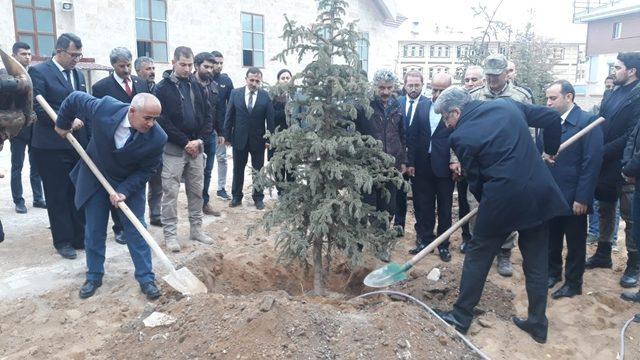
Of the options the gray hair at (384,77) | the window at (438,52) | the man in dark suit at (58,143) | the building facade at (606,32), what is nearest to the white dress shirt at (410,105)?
the gray hair at (384,77)

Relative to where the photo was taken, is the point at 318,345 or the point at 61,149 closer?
the point at 318,345

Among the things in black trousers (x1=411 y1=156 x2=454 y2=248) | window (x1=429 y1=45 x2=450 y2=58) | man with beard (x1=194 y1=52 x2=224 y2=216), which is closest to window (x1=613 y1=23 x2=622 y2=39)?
window (x1=429 y1=45 x2=450 y2=58)

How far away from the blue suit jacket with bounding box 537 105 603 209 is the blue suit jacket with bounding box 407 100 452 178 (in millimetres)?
1058

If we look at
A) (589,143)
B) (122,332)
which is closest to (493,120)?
(589,143)

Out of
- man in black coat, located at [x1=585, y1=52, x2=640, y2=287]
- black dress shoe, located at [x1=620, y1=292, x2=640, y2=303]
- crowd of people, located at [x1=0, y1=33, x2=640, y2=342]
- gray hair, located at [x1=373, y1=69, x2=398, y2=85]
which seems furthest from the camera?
gray hair, located at [x1=373, y1=69, x2=398, y2=85]

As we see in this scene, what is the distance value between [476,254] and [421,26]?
5469 cm

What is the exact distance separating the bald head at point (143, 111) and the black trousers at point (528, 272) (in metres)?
2.87

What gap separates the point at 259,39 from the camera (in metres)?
19.6

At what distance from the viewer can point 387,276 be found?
14.9 ft

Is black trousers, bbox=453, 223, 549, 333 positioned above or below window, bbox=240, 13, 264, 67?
below

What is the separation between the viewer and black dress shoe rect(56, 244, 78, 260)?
5.20 meters

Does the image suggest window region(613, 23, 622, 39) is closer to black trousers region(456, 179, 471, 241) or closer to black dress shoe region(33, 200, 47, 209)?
black trousers region(456, 179, 471, 241)

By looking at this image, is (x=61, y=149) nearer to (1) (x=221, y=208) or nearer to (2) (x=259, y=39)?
(1) (x=221, y=208)

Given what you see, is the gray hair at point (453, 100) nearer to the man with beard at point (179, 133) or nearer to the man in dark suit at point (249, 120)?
the man with beard at point (179, 133)
